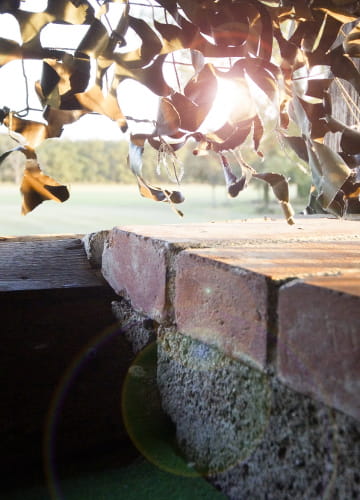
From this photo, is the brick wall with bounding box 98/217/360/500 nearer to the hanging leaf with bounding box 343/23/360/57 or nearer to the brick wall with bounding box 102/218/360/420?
the brick wall with bounding box 102/218/360/420

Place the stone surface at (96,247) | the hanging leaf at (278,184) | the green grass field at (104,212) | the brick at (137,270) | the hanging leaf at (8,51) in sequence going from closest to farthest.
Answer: the hanging leaf at (8,51) → the hanging leaf at (278,184) → the brick at (137,270) → the stone surface at (96,247) → the green grass field at (104,212)

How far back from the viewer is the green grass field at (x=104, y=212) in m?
1.04

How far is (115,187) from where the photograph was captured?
3.62 ft

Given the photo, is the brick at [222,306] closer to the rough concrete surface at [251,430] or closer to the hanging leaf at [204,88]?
the rough concrete surface at [251,430]

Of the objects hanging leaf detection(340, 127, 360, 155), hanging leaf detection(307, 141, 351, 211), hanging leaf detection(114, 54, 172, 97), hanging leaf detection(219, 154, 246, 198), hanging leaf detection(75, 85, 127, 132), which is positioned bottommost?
hanging leaf detection(219, 154, 246, 198)

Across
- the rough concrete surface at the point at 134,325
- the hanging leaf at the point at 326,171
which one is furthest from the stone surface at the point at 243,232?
the hanging leaf at the point at 326,171

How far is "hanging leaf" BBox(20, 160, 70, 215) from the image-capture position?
0.48 metres

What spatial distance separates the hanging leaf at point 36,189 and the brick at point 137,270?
228 millimetres

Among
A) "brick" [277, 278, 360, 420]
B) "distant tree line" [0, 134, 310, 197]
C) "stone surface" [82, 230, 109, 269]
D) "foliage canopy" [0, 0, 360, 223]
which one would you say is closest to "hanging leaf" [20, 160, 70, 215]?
"foliage canopy" [0, 0, 360, 223]

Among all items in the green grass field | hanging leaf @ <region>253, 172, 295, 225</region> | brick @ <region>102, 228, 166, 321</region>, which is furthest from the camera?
the green grass field

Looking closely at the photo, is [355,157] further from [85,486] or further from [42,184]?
[85,486]

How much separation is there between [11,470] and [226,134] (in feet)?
1.65

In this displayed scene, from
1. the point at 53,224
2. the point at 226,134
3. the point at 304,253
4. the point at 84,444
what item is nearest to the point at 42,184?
the point at 226,134

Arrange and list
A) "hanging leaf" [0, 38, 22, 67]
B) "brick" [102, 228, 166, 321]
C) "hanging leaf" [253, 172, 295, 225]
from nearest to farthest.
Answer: "hanging leaf" [0, 38, 22, 67], "hanging leaf" [253, 172, 295, 225], "brick" [102, 228, 166, 321]
